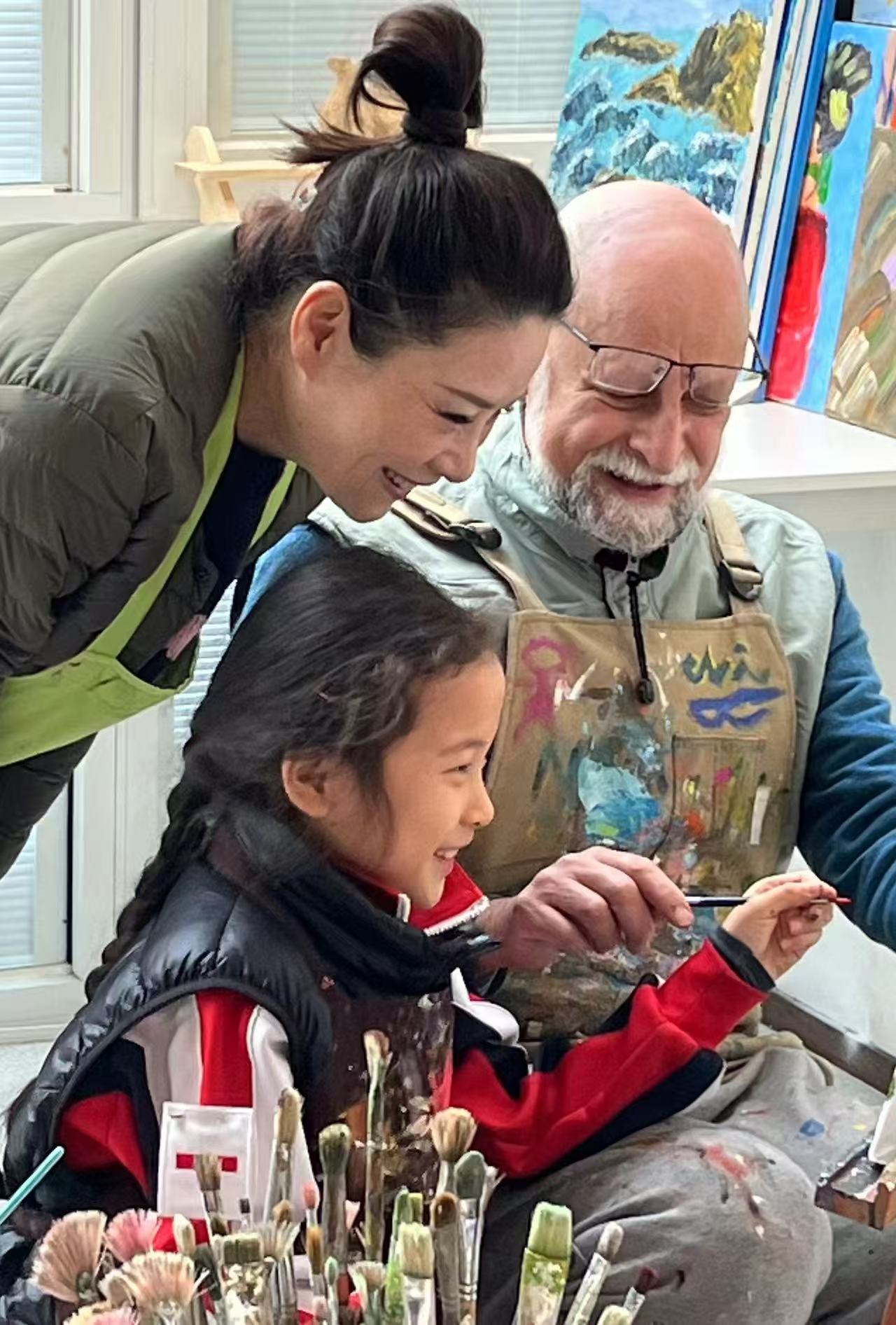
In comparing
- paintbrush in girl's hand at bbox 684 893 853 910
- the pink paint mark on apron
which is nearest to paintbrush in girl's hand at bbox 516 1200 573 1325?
paintbrush in girl's hand at bbox 684 893 853 910

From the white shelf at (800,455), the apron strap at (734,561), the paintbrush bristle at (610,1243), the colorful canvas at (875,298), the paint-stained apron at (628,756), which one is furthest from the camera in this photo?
the colorful canvas at (875,298)

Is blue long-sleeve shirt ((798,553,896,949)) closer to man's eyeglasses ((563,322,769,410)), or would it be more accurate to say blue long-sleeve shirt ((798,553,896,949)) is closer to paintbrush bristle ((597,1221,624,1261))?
man's eyeglasses ((563,322,769,410))

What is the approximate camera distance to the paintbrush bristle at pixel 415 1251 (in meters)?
0.72

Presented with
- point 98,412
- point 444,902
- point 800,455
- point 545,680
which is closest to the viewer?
point 98,412

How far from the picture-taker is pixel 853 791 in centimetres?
173

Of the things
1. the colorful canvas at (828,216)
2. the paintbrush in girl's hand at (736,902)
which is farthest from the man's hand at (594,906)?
the colorful canvas at (828,216)

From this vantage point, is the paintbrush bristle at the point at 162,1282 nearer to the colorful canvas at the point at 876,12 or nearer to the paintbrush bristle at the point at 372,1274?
the paintbrush bristle at the point at 372,1274

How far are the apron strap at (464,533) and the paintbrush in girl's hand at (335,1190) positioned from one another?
86 centimetres

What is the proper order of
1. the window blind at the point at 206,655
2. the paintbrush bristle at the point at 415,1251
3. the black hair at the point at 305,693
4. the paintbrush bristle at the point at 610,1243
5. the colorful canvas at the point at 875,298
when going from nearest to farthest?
the paintbrush bristle at the point at 415,1251, the paintbrush bristle at the point at 610,1243, the black hair at the point at 305,693, the colorful canvas at the point at 875,298, the window blind at the point at 206,655

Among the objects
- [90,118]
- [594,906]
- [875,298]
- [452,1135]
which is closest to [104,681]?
[594,906]

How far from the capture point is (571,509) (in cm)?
171

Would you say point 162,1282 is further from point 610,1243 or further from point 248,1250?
point 610,1243

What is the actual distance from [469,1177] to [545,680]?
2.89 ft

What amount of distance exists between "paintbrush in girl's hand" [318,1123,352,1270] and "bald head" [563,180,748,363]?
3.25 feet
